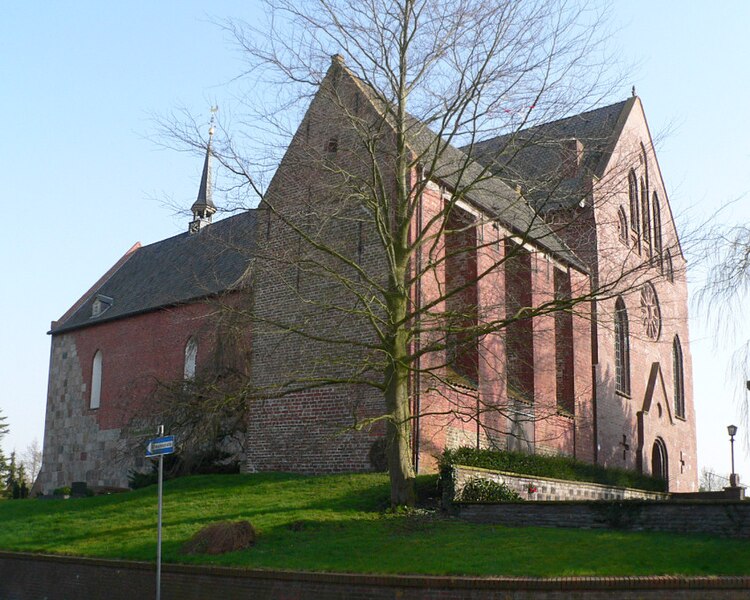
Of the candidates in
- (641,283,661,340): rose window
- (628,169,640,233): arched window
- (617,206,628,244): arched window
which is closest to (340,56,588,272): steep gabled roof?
(617,206,628,244): arched window

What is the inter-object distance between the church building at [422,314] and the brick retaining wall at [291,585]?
14.0ft

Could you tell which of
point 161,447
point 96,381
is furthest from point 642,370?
point 161,447

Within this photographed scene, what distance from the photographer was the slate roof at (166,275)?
3219 centimetres

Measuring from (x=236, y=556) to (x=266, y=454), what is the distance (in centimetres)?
928

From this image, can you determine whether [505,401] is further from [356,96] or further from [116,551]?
[116,551]

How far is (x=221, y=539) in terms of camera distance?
Result: 15062 mm

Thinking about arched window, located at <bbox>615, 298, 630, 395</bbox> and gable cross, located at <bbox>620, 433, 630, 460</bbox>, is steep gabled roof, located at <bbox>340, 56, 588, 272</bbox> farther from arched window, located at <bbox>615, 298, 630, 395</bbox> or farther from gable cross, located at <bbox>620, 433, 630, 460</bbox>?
gable cross, located at <bbox>620, 433, 630, 460</bbox>

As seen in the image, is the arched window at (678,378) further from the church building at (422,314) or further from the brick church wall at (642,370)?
the brick church wall at (642,370)

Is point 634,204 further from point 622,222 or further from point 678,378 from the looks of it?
point 678,378

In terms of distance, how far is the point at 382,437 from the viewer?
21.0m

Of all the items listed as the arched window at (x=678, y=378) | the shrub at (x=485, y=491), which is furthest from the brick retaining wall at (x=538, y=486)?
the arched window at (x=678, y=378)

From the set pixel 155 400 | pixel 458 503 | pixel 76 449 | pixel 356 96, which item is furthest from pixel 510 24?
pixel 76 449

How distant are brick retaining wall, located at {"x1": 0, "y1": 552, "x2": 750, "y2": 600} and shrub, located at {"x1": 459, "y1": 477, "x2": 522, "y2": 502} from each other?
5144 mm

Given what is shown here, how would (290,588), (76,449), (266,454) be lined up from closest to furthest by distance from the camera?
(290,588), (266,454), (76,449)
